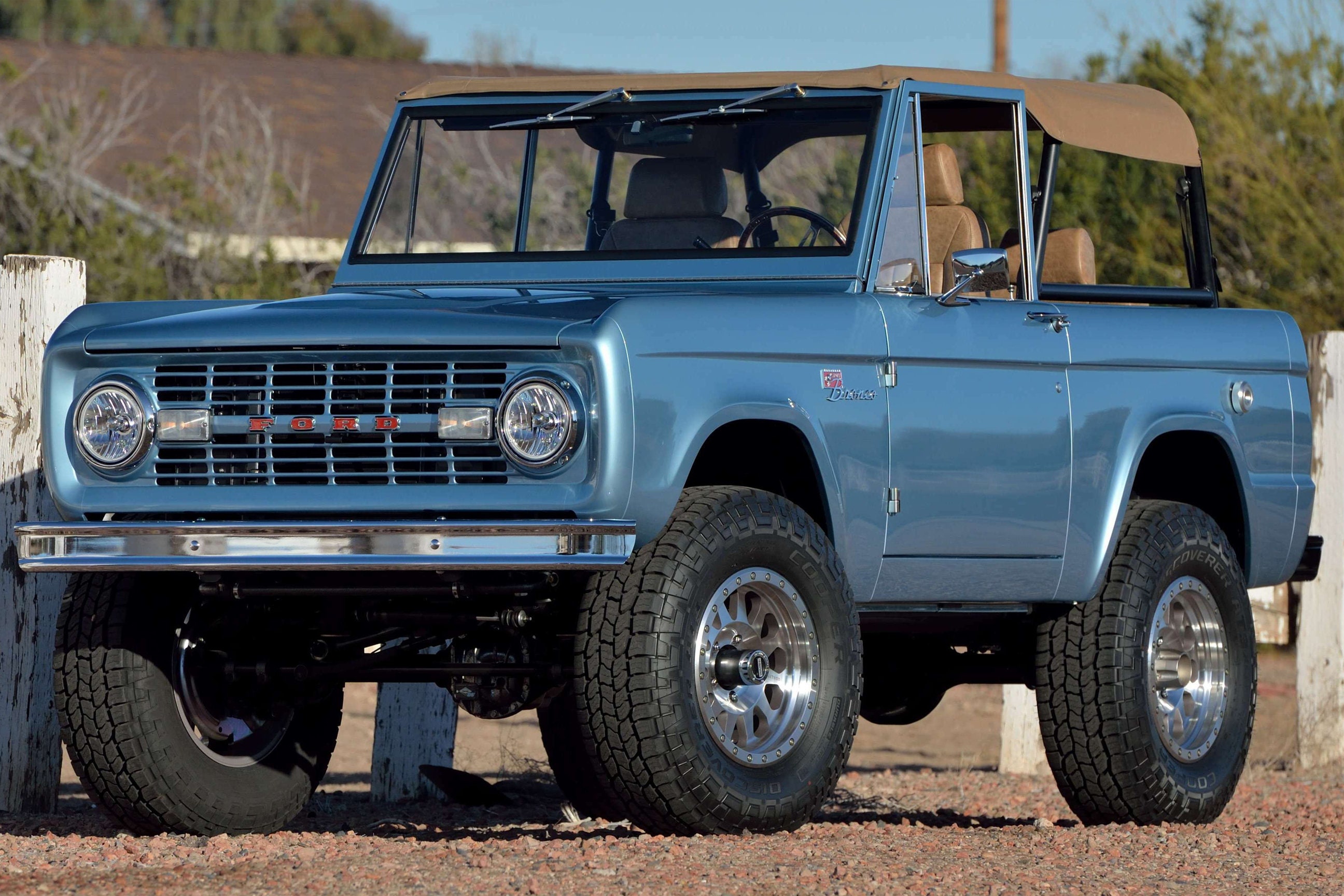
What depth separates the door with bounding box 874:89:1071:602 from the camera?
6645 mm

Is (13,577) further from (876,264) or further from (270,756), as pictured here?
(876,264)

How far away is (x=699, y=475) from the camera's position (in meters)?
6.50

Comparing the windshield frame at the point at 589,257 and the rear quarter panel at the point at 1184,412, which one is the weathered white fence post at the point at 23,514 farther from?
the rear quarter panel at the point at 1184,412

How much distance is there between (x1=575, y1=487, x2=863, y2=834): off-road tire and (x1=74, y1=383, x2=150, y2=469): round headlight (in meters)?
1.29

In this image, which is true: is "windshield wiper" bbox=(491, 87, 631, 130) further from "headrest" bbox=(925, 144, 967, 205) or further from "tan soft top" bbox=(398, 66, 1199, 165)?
"headrest" bbox=(925, 144, 967, 205)

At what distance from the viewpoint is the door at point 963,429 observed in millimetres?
6645

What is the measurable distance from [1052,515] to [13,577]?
3.35 metres

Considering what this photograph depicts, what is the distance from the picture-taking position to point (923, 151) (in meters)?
7.42

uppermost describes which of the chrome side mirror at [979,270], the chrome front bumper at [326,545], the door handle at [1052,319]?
the chrome side mirror at [979,270]

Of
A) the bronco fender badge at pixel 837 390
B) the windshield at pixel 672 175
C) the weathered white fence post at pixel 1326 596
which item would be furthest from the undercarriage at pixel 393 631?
the weathered white fence post at pixel 1326 596

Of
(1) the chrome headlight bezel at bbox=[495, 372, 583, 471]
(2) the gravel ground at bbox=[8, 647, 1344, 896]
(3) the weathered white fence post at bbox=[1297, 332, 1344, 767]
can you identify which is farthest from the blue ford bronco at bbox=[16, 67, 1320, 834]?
(3) the weathered white fence post at bbox=[1297, 332, 1344, 767]

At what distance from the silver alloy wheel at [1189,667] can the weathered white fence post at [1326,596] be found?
247cm

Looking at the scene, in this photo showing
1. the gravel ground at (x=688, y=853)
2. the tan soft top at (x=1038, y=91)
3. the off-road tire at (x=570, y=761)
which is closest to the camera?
the gravel ground at (x=688, y=853)

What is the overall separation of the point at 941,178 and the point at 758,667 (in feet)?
6.94
